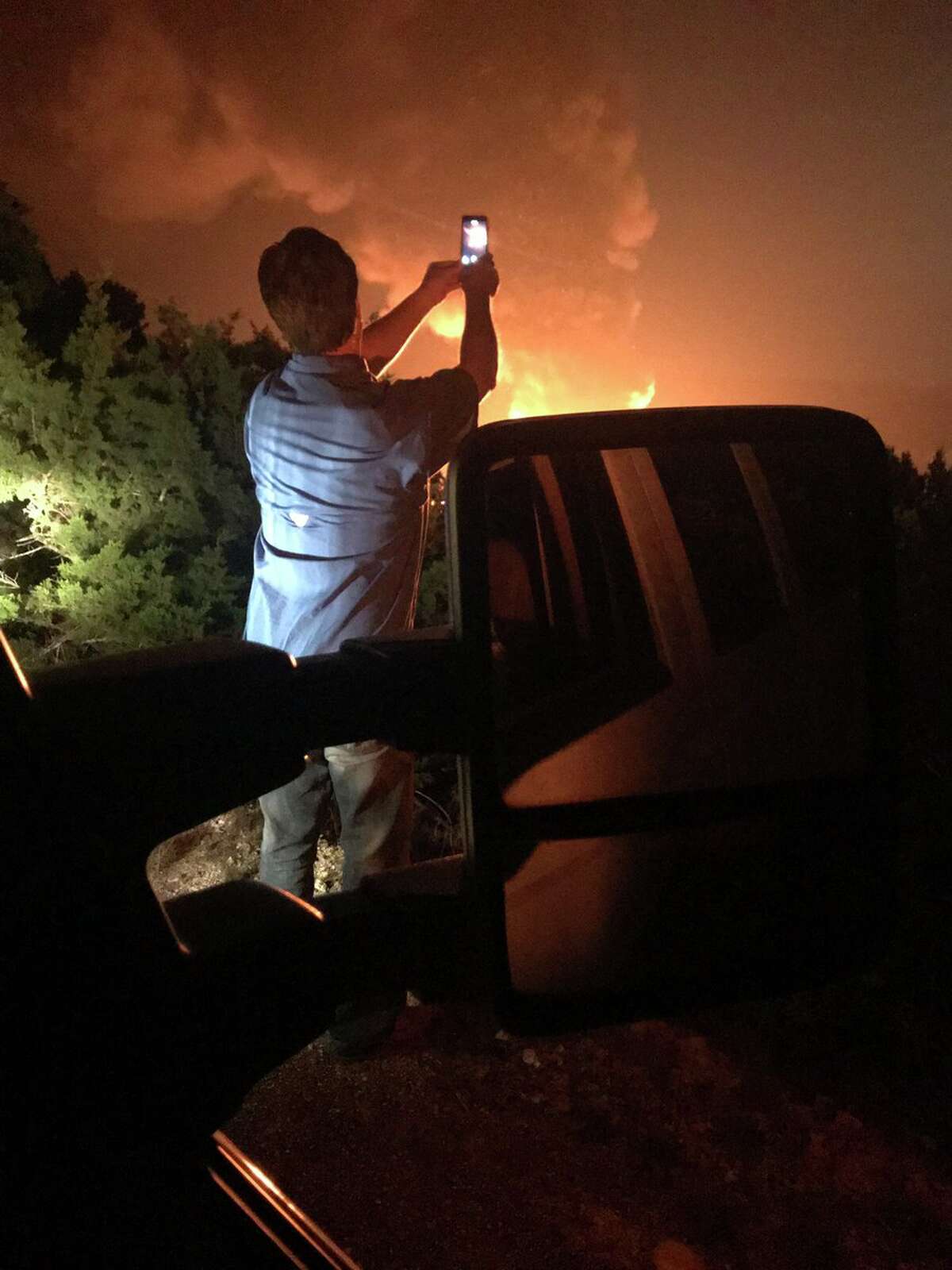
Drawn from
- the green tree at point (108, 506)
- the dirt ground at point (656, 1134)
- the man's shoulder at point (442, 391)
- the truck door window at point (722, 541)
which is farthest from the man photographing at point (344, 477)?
the green tree at point (108, 506)

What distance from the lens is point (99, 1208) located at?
929 millimetres

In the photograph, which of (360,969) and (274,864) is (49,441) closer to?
(274,864)

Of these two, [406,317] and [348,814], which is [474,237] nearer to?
[406,317]

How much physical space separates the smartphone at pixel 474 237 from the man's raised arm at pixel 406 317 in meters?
0.08

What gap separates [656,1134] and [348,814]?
5.33 feet

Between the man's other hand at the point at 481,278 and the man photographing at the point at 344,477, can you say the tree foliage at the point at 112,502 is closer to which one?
the man photographing at the point at 344,477

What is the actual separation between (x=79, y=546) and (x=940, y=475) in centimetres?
689

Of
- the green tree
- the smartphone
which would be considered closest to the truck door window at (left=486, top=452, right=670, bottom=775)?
the smartphone

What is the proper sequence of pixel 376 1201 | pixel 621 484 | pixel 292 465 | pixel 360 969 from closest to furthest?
1. pixel 360 969
2. pixel 621 484
3. pixel 292 465
4. pixel 376 1201

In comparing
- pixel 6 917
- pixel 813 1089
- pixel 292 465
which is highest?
pixel 292 465

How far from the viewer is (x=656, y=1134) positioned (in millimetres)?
3121

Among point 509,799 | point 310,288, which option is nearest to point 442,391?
point 310,288

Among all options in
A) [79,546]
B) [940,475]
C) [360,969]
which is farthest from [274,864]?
[940,475]

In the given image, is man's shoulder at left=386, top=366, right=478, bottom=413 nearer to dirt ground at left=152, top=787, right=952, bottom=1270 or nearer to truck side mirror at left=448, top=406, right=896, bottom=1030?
truck side mirror at left=448, top=406, right=896, bottom=1030
